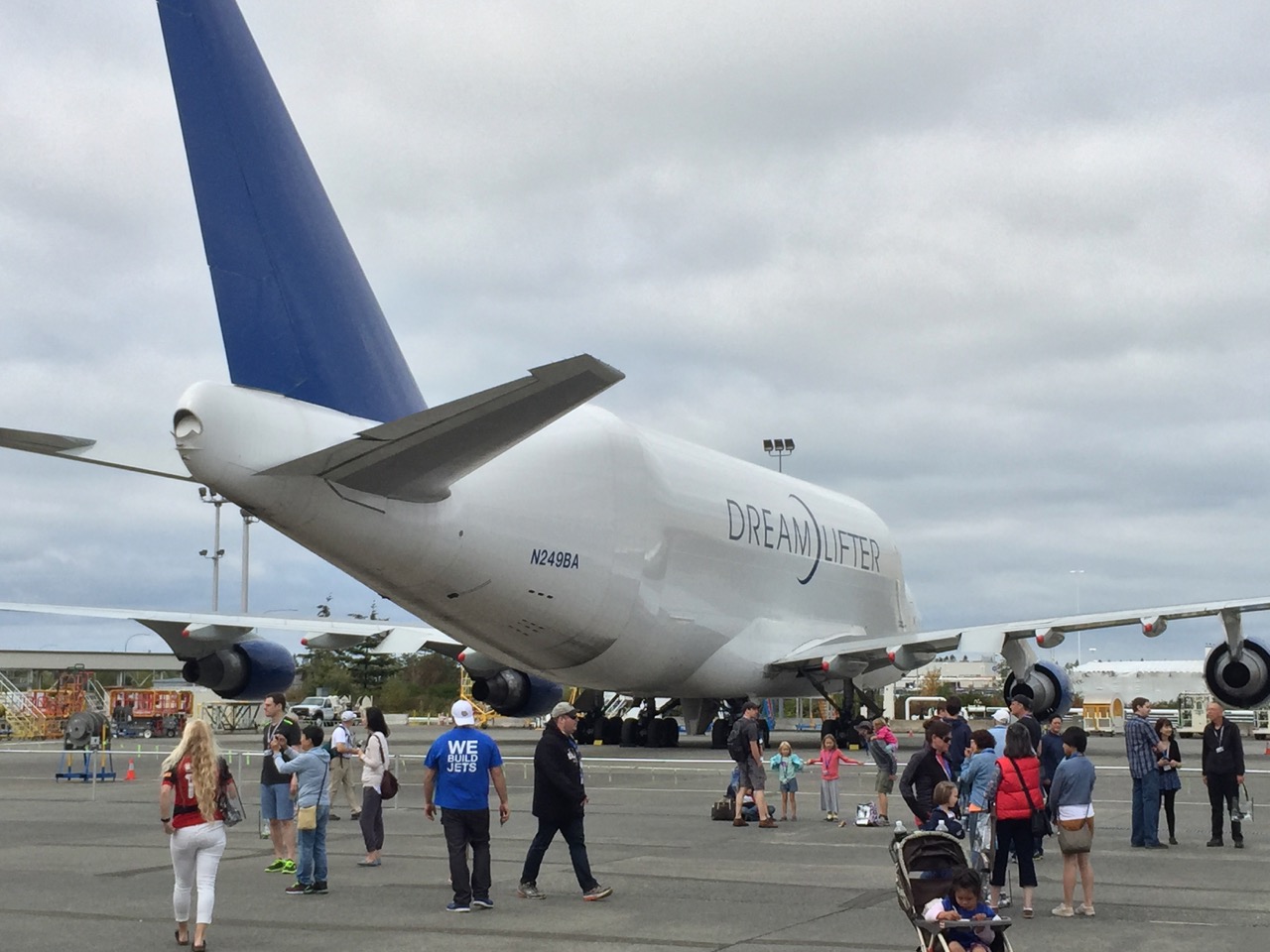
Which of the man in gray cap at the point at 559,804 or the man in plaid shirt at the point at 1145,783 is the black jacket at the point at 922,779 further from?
the man in plaid shirt at the point at 1145,783

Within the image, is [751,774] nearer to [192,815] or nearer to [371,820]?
[371,820]

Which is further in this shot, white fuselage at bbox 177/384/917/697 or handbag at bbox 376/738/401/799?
white fuselage at bbox 177/384/917/697

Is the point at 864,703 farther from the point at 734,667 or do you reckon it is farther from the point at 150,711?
the point at 150,711

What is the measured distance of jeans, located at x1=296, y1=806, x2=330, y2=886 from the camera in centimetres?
1190

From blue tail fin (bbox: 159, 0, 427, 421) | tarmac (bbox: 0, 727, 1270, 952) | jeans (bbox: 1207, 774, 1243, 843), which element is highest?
blue tail fin (bbox: 159, 0, 427, 421)

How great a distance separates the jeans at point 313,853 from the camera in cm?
1190

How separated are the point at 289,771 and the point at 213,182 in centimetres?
746

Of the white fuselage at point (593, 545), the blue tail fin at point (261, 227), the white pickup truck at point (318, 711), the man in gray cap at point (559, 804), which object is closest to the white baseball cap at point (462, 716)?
the man in gray cap at point (559, 804)

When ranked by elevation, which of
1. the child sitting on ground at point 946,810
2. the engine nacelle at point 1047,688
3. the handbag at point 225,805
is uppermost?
the engine nacelle at point 1047,688

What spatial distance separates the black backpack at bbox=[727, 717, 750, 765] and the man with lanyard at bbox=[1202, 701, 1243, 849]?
5.08 m

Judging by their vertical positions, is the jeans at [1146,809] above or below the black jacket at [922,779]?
below

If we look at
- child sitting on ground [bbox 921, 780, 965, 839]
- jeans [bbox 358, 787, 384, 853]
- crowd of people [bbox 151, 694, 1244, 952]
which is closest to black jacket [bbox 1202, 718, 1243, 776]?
crowd of people [bbox 151, 694, 1244, 952]

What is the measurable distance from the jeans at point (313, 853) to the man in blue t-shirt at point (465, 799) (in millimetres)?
1023

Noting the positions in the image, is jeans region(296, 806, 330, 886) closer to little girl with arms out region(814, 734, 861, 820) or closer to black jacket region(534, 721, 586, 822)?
black jacket region(534, 721, 586, 822)
